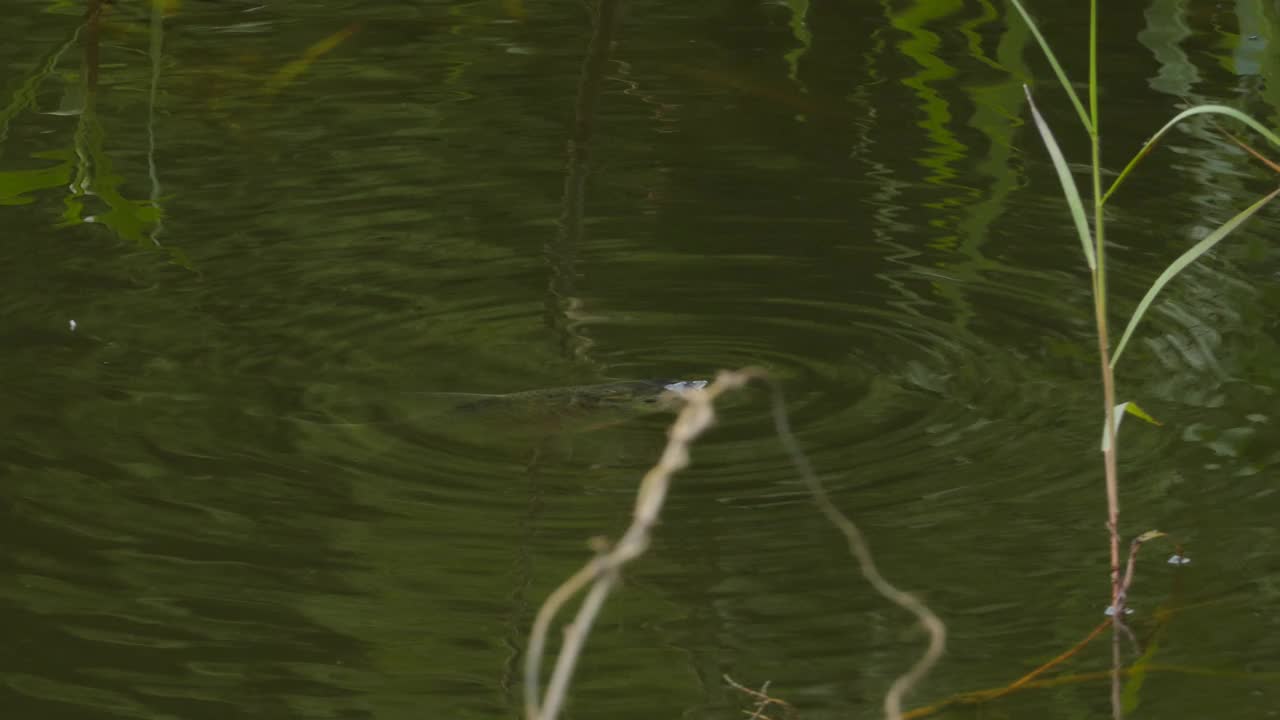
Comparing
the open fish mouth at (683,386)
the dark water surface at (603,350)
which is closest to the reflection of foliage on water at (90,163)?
the dark water surface at (603,350)

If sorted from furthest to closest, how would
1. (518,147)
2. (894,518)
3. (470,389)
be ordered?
1. (518,147)
2. (470,389)
3. (894,518)

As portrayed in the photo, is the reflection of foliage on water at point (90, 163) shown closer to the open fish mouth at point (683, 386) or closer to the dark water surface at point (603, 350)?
the dark water surface at point (603, 350)

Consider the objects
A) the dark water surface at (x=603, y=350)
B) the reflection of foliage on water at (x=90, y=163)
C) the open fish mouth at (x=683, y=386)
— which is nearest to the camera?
the dark water surface at (x=603, y=350)

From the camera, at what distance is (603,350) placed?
329 centimetres

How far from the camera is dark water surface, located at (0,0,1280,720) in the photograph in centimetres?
229

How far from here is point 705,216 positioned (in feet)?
13.0

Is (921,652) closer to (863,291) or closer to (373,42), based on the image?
(863,291)

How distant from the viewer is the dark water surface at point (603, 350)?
2.29 metres

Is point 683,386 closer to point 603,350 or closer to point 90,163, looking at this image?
point 603,350

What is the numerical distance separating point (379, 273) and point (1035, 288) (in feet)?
4.12

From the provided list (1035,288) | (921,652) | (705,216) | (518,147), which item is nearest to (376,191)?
(518,147)

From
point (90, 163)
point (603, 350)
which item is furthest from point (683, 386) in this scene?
point (90, 163)

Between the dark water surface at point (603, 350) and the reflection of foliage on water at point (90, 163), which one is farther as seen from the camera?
the reflection of foliage on water at point (90, 163)

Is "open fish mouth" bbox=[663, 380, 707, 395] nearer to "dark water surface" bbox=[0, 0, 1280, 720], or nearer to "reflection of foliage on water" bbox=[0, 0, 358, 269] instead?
"dark water surface" bbox=[0, 0, 1280, 720]
